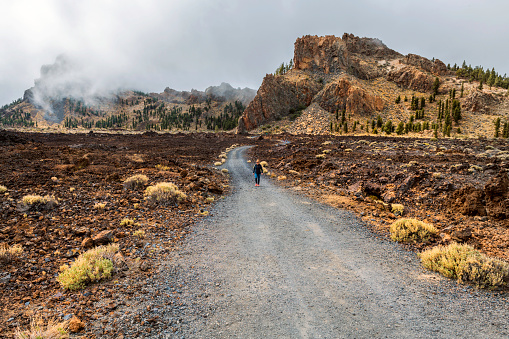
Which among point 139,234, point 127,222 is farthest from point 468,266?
point 127,222

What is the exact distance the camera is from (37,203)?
370 inches

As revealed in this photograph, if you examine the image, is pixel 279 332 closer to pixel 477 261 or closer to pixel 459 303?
pixel 459 303

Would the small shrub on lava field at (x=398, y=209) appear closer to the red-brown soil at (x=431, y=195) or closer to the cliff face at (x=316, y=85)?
the red-brown soil at (x=431, y=195)

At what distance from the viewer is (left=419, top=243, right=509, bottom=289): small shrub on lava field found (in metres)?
5.32

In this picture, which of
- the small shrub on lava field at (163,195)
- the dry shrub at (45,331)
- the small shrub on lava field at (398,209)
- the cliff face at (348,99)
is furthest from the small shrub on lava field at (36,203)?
the cliff face at (348,99)

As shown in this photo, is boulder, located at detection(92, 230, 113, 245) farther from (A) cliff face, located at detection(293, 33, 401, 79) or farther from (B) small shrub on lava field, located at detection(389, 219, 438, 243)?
(A) cliff face, located at detection(293, 33, 401, 79)

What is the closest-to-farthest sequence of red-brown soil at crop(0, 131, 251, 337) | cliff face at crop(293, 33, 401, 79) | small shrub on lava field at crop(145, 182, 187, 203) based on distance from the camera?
red-brown soil at crop(0, 131, 251, 337) < small shrub on lava field at crop(145, 182, 187, 203) < cliff face at crop(293, 33, 401, 79)

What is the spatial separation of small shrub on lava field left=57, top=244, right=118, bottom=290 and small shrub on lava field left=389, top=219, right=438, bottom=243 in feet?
28.8

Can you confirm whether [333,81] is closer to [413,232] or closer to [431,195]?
[431,195]

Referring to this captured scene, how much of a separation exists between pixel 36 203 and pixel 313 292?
10934mm

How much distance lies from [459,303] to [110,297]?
24.1ft

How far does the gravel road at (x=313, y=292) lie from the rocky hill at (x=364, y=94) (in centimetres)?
6470

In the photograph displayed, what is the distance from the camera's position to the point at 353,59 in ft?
360

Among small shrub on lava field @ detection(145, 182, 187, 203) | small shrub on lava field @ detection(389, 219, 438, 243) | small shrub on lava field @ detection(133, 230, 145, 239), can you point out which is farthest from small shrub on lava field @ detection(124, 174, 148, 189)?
small shrub on lava field @ detection(389, 219, 438, 243)
